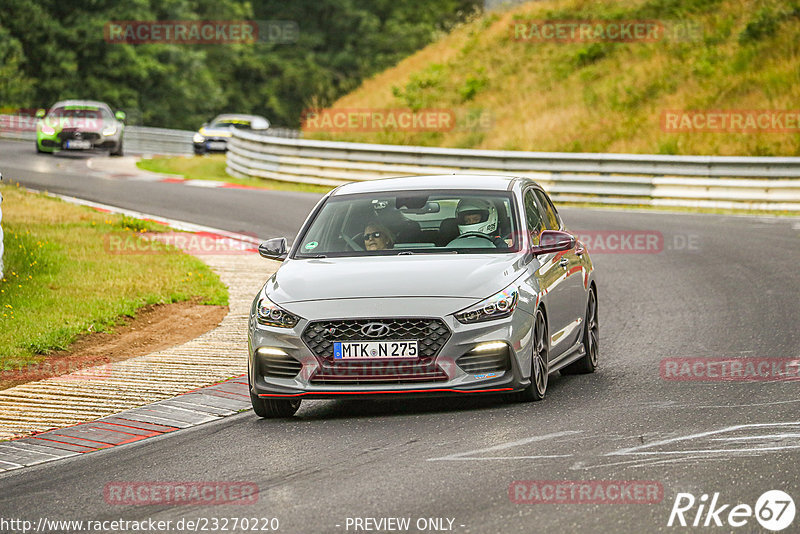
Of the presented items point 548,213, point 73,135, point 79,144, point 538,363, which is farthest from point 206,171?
point 538,363

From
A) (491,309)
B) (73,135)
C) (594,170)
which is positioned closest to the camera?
(491,309)

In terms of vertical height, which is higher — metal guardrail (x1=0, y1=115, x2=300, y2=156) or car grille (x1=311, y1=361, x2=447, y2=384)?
car grille (x1=311, y1=361, x2=447, y2=384)

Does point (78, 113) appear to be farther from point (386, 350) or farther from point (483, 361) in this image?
point (483, 361)

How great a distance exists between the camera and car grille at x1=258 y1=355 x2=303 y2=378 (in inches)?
328

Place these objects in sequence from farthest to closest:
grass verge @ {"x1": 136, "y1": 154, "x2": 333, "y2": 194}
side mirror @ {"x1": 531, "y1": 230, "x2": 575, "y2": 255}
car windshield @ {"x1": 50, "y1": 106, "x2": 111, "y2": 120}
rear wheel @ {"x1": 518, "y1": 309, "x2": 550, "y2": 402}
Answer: car windshield @ {"x1": 50, "y1": 106, "x2": 111, "y2": 120}
grass verge @ {"x1": 136, "y1": 154, "x2": 333, "y2": 194}
side mirror @ {"x1": 531, "y1": 230, "x2": 575, "y2": 255}
rear wheel @ {"x1": 518, "y1": 309, "x2": 550, "y2": 402}

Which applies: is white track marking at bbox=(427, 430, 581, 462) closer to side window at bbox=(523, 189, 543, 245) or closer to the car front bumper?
the car front bumper

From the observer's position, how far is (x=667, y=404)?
854 centimetres

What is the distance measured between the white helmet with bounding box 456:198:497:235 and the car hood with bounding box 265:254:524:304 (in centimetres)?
46

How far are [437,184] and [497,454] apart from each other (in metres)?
3.25

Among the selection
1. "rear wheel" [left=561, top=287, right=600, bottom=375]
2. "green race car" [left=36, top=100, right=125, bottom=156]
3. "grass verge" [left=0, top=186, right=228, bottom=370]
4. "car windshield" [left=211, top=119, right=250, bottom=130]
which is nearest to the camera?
"rear wheel" [left=561, top=287, right=600, bottom=375]

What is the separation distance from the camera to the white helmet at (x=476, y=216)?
9.46m

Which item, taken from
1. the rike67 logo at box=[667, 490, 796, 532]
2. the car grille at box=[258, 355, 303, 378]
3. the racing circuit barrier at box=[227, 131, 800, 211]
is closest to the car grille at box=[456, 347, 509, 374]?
the car grille at box=[258, 355, 303, 378]

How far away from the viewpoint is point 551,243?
923 cm

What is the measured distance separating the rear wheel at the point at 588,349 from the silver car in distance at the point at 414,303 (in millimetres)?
384
